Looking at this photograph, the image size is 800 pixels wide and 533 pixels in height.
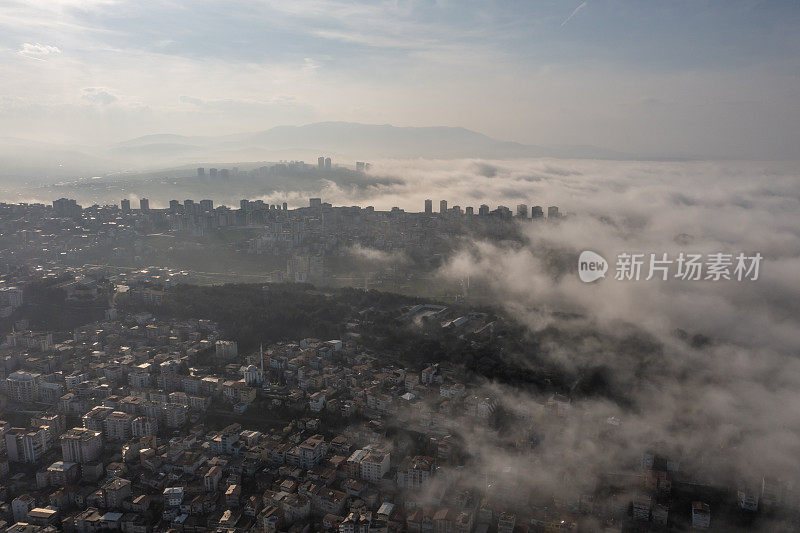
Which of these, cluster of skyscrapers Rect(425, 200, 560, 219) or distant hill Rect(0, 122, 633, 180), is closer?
cluster of skyscrapers Rect(425, 200, 560, 219)

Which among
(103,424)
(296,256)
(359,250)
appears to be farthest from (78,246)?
(103,424)

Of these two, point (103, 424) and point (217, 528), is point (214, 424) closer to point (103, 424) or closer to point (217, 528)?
point (103, 424)
